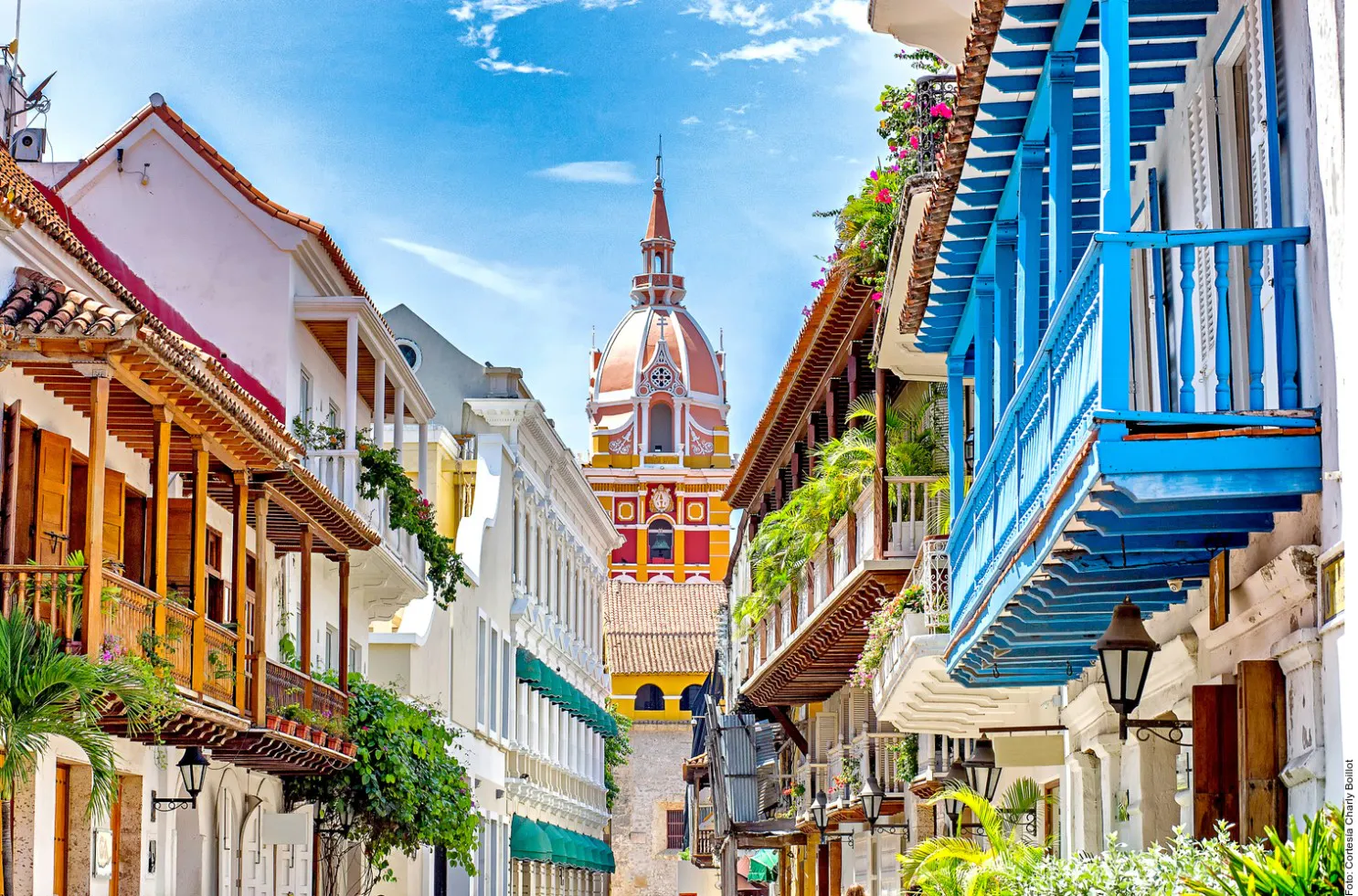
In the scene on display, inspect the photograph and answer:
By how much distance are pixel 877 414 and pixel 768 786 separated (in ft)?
74.1

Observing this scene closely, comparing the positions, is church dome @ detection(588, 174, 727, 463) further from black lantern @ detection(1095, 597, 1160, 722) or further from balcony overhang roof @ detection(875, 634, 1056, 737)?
black lantern @ detection(1095, 597, 1160, 722)

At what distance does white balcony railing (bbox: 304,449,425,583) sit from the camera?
76.4 feet

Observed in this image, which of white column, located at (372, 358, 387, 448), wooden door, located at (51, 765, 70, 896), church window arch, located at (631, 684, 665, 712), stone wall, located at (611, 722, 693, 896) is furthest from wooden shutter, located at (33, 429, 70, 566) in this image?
church window arch, located at (631, 684, 665, 712)

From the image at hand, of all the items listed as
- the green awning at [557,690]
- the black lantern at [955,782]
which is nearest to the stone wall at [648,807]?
the green awning at [557,690]

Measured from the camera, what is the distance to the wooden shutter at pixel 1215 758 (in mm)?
9594

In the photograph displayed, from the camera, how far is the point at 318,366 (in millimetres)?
25797

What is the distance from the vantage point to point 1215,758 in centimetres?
962

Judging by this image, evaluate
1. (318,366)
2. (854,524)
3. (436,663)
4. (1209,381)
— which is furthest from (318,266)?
(1209,381)

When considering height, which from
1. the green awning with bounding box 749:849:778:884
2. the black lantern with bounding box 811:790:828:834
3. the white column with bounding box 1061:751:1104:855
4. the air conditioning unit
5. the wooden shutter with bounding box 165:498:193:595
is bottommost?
the green awning with bounding box 749:849:778:884

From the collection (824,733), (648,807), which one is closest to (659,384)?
(648,807)

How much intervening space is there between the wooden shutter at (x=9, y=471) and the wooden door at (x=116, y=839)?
11.5 ft

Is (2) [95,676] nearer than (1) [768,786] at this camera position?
Yes

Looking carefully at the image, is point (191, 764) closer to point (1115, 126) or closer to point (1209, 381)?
point (1209, 381)

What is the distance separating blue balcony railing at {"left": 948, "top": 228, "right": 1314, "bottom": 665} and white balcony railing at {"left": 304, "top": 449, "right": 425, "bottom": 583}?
44.1 feet
